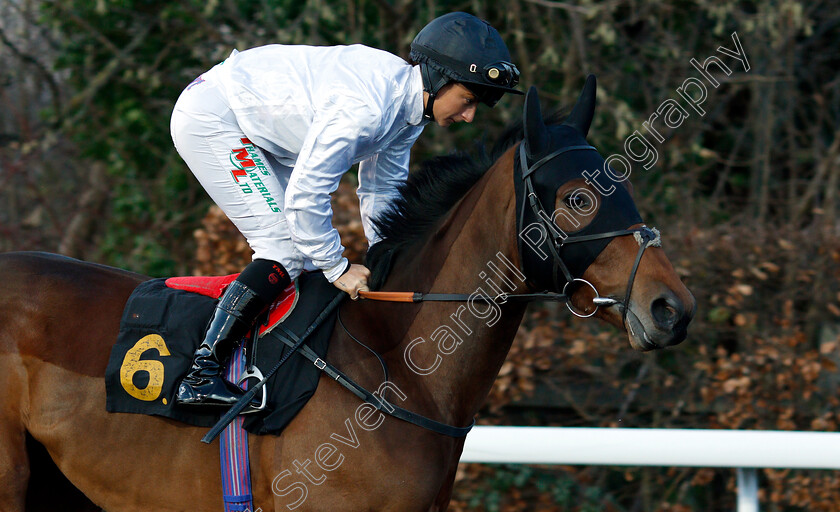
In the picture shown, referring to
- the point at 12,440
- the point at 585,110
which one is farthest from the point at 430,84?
the point at 12,440

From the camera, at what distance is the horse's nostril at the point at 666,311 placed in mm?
2338

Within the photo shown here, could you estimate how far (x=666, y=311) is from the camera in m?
2.37

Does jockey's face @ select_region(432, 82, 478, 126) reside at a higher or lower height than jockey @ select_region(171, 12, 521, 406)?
higher

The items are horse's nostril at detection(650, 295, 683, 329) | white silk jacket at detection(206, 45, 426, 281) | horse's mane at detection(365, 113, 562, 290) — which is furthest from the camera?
horse's mane at detection(365, 113, 562, 290)

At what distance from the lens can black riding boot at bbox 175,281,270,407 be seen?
2.64 m

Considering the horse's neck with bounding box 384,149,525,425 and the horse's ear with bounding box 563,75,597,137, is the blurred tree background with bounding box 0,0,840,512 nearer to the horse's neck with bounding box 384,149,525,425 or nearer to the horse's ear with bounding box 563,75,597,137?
the horse's neck with bounding box 384,149,525,425

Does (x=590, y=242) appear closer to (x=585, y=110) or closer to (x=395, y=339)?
(x=585, y=110)

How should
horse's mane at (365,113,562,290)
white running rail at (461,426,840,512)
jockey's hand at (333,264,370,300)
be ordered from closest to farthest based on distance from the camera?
jockey's hand at (333,264,370,300), horse's mane at (365,113,562,290), white running rail at (461,426,840,512)

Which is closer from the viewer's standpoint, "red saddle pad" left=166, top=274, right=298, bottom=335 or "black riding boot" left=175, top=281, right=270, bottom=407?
"black riding boot" left=175, top=281, right=270, bottom=407

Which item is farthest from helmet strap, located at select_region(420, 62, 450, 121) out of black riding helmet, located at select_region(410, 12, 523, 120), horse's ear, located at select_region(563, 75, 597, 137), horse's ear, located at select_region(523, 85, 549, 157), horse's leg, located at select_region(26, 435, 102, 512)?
horse's leg, located at select_region(26, 435, 102, 512)

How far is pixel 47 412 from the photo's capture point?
2805mm

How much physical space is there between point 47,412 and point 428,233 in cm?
144

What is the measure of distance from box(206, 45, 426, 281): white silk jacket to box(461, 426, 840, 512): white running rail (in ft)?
4.29

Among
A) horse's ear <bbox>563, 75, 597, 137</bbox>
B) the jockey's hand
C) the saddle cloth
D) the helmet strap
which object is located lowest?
the saddle cloth
